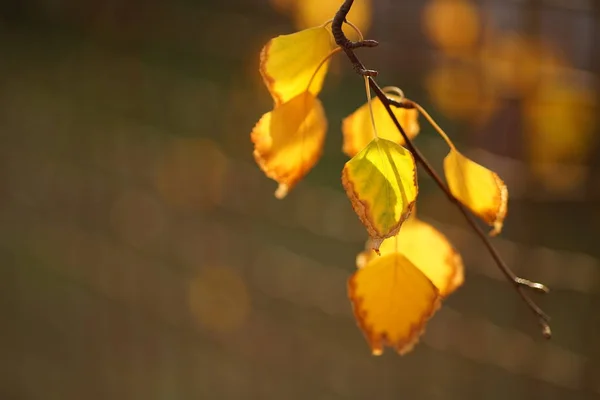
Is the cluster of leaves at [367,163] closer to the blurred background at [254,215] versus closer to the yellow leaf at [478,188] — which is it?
the yellow leaf at [478,188]

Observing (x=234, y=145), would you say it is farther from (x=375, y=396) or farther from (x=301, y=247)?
(x=375, y=396)

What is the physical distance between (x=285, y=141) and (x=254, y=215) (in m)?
1.77

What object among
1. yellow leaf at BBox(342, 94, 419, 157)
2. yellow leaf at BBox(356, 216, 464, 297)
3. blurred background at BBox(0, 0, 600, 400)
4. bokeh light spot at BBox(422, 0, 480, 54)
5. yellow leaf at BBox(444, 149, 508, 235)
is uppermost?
yellow leaf at BBox(342, 94, 419, 157)

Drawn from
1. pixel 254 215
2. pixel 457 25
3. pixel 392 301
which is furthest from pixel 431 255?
pixel 254 215

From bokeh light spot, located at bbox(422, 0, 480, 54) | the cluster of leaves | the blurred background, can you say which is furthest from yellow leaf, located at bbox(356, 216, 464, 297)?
bokeh light spot, located at bbox(422, 0, 480, 54)

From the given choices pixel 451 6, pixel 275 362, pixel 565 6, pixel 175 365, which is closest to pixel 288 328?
pixel 275 362

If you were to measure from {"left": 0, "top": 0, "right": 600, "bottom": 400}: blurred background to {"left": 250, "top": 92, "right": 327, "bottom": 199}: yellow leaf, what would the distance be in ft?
2.12

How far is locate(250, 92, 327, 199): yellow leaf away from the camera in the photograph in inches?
9.8

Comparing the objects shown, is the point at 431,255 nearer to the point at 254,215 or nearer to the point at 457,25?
the point at 457,25

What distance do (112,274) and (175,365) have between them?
284 millimetres

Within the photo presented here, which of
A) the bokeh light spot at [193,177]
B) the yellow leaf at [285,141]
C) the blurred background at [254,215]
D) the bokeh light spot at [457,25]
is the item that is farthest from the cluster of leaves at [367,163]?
the bokeh light spot at [193,177]

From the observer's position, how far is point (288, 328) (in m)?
1.75

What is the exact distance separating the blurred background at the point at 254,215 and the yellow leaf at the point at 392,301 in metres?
0.65

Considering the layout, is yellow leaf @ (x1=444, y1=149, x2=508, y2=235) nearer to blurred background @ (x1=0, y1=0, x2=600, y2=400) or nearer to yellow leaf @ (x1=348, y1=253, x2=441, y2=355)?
yellow leaf @ (x1=348, y1=253, x2=441, y2=355)
